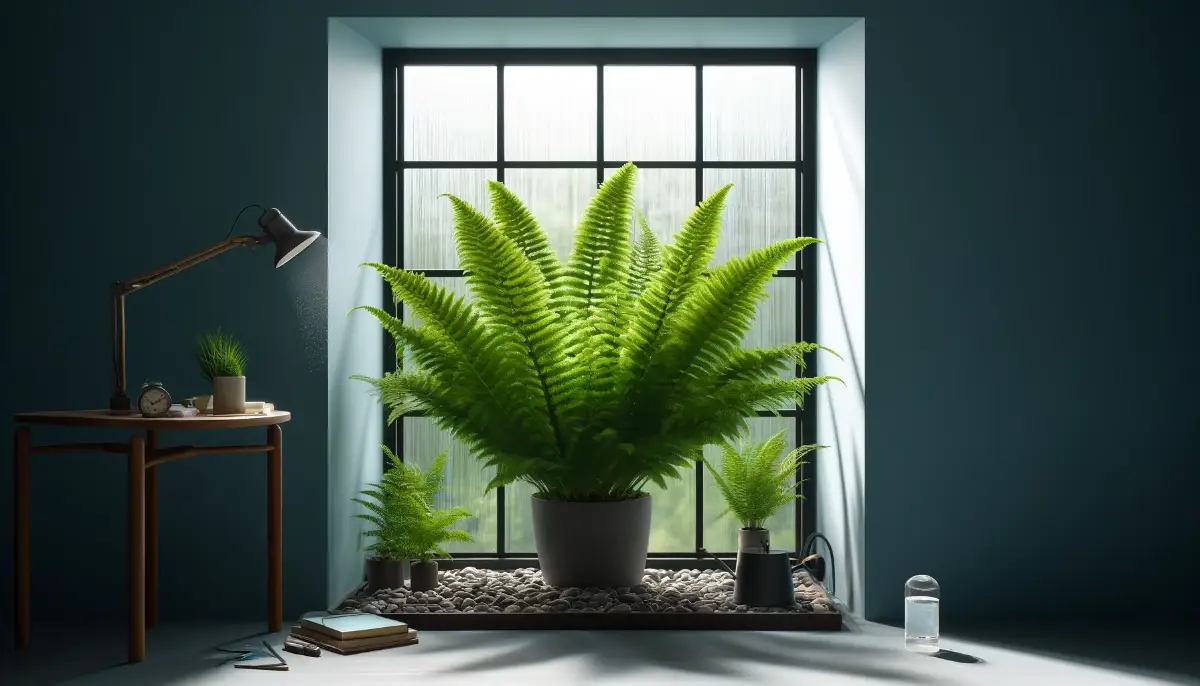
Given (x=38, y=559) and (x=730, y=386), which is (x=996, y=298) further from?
(x=38, y=559)

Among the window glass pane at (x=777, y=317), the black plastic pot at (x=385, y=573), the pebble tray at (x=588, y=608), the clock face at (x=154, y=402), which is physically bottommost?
the pebble tray at (x=588, y=608)

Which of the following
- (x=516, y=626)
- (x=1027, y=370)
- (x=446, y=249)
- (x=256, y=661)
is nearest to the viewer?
(x=256, y=661)

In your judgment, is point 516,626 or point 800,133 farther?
point 800,133

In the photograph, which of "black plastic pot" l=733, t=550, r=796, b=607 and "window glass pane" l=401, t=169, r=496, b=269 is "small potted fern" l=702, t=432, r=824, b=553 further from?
"window glass pane" l=401, t=169, r=496, b=269

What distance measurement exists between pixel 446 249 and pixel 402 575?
3.63 feet

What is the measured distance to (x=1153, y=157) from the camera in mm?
2930

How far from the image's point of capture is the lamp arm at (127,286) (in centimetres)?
259

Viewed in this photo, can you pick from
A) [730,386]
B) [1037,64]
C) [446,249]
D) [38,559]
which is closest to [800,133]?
[1037,64]

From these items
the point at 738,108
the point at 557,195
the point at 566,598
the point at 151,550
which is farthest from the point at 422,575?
the point at 738,108

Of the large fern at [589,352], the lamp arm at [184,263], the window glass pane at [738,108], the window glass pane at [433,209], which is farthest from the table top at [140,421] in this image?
the window glass pane at [738,108]

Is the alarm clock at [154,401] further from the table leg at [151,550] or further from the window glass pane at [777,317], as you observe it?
the window glass pane at [777,317]

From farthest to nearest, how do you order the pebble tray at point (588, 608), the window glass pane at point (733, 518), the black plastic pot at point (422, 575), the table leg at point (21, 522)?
the window glass pane at point (733, 518), the black plastic pot at point (422, 575), the pebble tray at point (588, 608), the table leg at point (21, 522)

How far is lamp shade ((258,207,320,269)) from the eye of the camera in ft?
8.67

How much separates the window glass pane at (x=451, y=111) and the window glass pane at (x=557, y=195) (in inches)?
6.0
